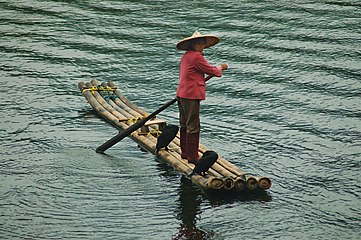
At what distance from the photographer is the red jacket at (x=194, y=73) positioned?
10.0 metres

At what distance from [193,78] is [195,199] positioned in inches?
55.5

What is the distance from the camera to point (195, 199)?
9773mm

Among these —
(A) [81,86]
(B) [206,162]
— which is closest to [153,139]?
(B) [206,162]

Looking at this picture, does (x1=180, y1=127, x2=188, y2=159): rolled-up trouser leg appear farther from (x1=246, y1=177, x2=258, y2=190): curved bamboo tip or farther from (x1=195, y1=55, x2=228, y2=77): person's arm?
(x1=246, y1=177, x2=258, y2=190): curved bamboo tip

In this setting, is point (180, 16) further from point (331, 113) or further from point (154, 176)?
point (154, 176)

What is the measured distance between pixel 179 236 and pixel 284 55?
27.1 ft

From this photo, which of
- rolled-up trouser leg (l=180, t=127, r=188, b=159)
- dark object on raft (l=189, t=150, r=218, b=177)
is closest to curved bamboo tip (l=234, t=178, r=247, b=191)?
dark object on raft (l=189, t=150, r=218, b=177)

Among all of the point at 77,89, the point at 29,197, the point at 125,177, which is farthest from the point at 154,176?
the point at 77,89

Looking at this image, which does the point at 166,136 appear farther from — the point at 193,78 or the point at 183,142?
the point at 193,78

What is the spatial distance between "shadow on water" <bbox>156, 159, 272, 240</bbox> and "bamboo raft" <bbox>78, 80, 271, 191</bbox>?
0.30ft

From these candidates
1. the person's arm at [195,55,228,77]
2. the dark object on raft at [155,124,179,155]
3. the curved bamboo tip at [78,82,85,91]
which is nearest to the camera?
the person's arm at [195,55,228,77]

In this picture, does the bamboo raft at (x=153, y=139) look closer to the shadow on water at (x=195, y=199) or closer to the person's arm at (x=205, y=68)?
the shadow on water at (x=195, y=199)

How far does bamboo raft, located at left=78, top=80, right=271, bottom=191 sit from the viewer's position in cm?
975

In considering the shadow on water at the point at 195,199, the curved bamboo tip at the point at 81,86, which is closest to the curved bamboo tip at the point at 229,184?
the shadow on water at the point at 195,199
